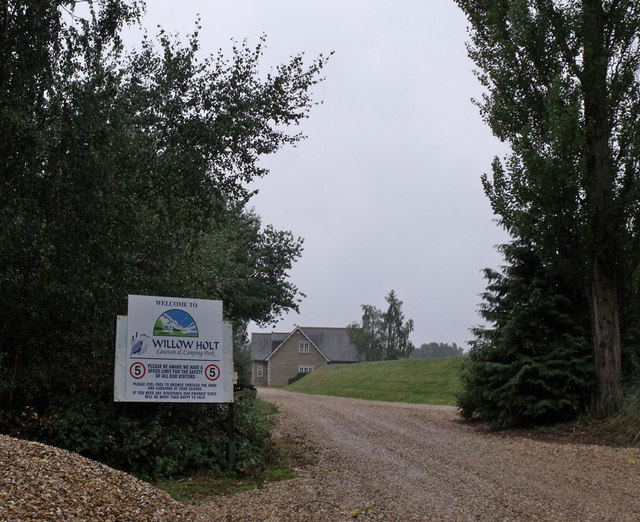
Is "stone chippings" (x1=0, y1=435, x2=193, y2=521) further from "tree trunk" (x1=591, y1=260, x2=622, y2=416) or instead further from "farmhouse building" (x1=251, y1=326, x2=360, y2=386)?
"farmhouse building" (x1=251, y1=326, x2=360, y2=386)

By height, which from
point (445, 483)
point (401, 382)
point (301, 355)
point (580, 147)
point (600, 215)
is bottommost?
point (445, 483)

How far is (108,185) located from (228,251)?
Result: 1128cm

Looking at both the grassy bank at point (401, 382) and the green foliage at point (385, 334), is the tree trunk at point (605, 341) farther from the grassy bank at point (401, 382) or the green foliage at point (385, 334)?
the green foliage at point (385, 334)

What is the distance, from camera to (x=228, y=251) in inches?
867

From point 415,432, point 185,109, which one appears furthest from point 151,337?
point 415,432

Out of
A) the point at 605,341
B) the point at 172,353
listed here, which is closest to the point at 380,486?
the point at 172,353

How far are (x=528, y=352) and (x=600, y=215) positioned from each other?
151 inches

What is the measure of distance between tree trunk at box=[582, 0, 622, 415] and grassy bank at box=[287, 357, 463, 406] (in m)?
10.5

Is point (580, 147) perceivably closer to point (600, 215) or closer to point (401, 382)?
point (600, 215)

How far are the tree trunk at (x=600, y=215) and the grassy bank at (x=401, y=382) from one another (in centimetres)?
1046

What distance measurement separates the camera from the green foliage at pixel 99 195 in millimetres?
9734

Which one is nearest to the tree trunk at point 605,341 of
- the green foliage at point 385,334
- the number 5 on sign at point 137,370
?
the number 5 on sign at point 137,370

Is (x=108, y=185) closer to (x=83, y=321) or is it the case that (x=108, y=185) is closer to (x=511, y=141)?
(x=83, y=321)

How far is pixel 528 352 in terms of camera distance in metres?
16.8
